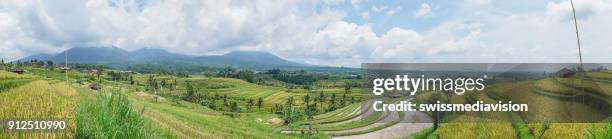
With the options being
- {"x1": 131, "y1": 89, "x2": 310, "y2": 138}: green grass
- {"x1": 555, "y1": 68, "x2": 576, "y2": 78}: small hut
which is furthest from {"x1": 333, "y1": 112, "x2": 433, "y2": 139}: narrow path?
{"x1": 131, "y1": 89, "x2": 310, "y2": 138}: green grass

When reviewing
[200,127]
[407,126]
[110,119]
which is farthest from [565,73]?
[200,127]

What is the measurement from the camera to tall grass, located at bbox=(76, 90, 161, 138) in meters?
9.02

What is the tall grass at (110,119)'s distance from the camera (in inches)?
355

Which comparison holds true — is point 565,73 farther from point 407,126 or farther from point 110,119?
point 110,119

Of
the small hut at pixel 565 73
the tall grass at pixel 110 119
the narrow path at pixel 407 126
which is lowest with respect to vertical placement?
the narrow path at pixel 407 126

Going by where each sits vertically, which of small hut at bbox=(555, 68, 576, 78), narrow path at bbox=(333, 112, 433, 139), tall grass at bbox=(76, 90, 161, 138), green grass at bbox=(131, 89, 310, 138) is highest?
small hut at bbox=(555, 68, 576, 78)

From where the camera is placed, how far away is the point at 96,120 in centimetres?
898

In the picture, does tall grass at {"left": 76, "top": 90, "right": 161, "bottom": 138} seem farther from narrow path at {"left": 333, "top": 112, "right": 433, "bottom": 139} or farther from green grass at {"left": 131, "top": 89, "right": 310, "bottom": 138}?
narrow path at {"left": 333, "top": 112, "right": 433, "bottom": 139}

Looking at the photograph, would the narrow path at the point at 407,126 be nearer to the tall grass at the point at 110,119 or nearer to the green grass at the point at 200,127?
the green grass at the point at 200,127

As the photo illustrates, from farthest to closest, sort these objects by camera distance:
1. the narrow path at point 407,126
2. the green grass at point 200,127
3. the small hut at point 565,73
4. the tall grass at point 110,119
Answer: the green grass at point 200,127, the small hut at point 565,73, the narrow path at point 407,126, the tall grass at point 110,119

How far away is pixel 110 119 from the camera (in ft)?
29.8

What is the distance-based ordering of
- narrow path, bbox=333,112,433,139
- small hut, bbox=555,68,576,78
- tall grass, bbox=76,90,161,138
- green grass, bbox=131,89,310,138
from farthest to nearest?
green grass, bbox=131,89,310,138 < small hut, bbox=555,68,576,78 < narrow path, bbox=333,112,433,139 < tall grass, bbox=76,90,161,138

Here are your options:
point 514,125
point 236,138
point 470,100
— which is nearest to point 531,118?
point 514,125

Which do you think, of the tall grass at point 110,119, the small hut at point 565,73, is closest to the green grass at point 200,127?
the tall grass at point 110,119
